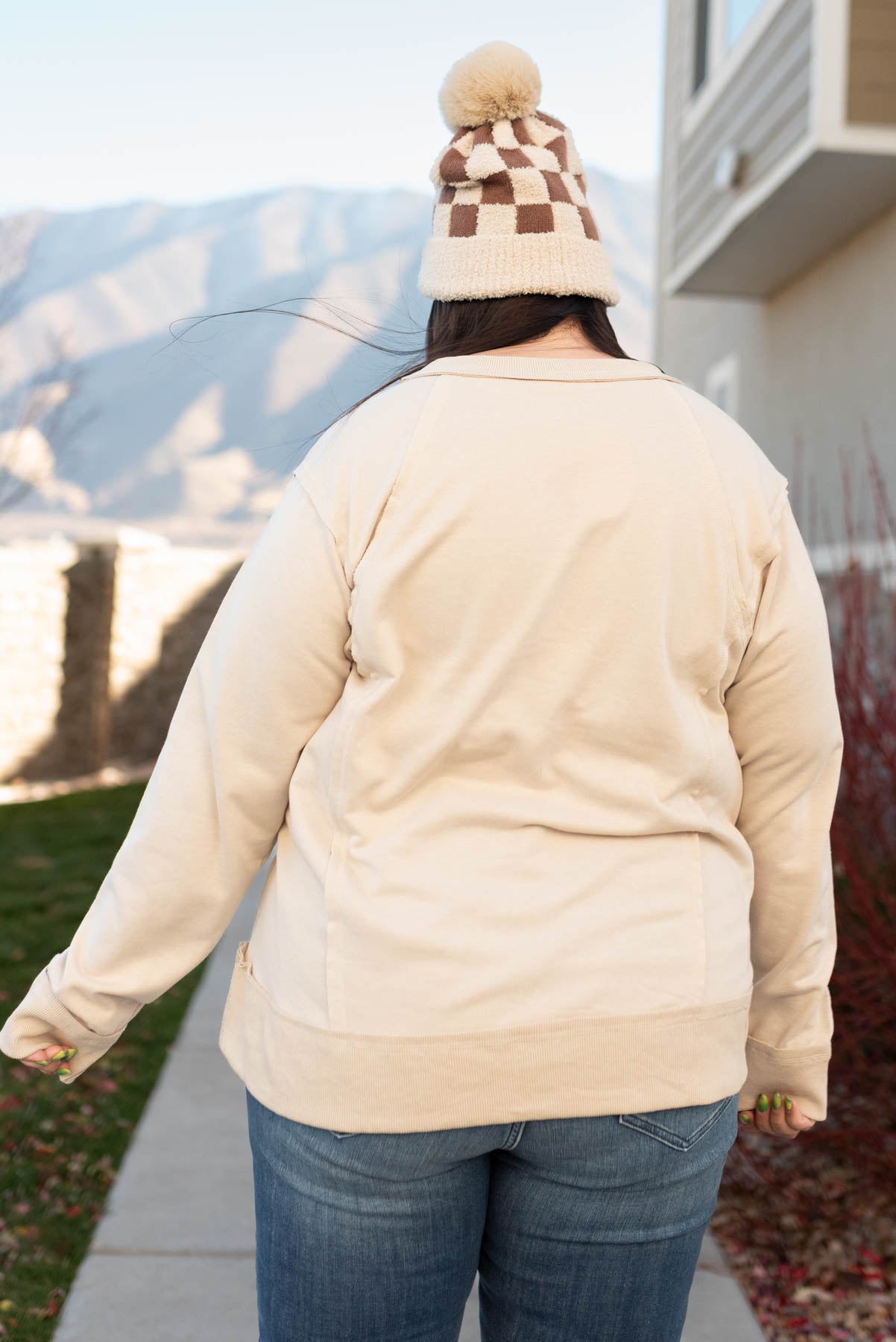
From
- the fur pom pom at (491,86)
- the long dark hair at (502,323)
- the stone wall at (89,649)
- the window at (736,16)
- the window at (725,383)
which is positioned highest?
the window at (736,16)

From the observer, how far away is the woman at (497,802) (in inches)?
40.4

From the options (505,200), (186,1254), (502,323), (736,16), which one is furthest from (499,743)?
(736,16)

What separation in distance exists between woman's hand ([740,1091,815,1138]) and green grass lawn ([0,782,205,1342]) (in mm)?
1578

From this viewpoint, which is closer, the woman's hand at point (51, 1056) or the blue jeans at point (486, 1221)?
the blue jeans at point (486, 1221)

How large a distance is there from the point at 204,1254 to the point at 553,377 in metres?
2.23

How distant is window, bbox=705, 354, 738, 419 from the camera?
24.9 ft

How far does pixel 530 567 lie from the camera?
1.03 m

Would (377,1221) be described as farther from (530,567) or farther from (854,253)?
(854,253)

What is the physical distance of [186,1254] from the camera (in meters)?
2.62

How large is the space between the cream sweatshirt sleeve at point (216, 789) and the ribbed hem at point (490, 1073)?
183mm

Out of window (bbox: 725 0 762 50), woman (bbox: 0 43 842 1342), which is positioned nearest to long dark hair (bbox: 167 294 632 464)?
woman (bbox: 0 43 842 1342)

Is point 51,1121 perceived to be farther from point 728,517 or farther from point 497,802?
point 728,517

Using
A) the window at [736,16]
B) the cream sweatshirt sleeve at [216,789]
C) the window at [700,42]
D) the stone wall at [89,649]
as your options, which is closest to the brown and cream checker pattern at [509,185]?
the cream sweatshirt sleeve at [216,789]

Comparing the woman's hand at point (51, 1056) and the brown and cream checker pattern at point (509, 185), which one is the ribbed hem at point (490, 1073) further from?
the brown and cream checker pattern at point (509, 185)
